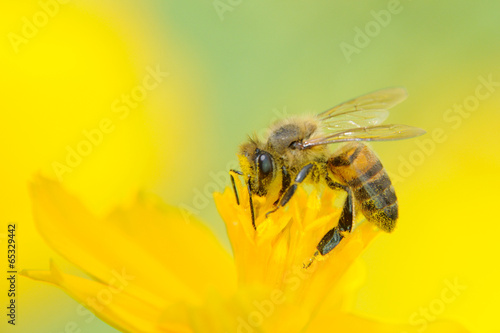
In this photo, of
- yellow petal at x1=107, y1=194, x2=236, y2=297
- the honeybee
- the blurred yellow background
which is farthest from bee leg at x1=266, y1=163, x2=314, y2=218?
the blurred yellow background

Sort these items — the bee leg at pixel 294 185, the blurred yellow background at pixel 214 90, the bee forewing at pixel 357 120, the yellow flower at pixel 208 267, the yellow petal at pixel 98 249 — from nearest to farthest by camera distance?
the yellow flower at pixel 208 267, the yellow petal at pixel 98 249, the bee leg at pixel 294 185, the bee forewing at pixel 357 120, the blurred yellow background at pixel 214 90

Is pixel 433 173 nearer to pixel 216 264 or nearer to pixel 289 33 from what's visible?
pixel 289 33

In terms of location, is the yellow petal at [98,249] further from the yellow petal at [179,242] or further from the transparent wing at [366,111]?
the transparent wing at [366,111]

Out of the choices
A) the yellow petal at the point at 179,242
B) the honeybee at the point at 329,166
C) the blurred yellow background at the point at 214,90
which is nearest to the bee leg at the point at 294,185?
the honeybee at the point at 329,166

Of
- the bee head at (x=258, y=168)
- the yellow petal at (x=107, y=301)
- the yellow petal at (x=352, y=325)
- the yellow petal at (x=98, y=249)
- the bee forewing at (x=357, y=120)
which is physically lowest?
the yellow petal at (x=107, y=301)

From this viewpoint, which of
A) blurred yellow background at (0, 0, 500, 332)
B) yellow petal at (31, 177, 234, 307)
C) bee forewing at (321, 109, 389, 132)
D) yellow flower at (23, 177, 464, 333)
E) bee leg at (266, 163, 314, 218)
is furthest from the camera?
blurred yellow background at (0, 0, 500, 332)

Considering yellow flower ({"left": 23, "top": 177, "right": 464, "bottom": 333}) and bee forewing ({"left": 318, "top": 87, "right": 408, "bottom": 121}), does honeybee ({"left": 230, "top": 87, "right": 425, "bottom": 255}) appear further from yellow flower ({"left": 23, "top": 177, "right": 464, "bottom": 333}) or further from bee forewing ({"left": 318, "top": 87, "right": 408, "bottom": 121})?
bee forewing ({"left": 318, "top": 87, "right": 408, "bottom": 121})

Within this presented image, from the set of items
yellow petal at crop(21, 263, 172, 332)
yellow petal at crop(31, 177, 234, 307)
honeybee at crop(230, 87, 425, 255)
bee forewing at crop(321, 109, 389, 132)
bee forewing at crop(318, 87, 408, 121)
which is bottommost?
yellow petal at crop(21, 263, 172, 332)

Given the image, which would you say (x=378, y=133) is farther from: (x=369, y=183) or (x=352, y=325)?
(x=352, y=325)
